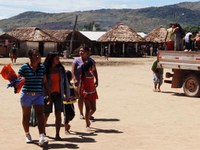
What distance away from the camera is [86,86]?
948cm

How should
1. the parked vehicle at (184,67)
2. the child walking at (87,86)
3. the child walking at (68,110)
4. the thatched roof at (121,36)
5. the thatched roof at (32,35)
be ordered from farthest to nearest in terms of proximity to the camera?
the thatched roof at (121,36), the thatched roof at (32,35), the parked vehicle at (184,67), the child walking at (87,86), the child walking at (68,110)

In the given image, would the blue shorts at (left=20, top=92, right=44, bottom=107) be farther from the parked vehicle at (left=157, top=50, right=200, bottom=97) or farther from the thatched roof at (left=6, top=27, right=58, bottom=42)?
the thatched roof at (left=6, top=27, right=58, bottom=42)

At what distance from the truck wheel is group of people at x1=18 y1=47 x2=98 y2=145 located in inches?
253


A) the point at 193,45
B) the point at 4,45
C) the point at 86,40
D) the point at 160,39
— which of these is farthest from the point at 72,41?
the point at 193,45

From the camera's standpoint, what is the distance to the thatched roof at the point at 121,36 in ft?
184

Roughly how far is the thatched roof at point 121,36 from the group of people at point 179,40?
1520 inches

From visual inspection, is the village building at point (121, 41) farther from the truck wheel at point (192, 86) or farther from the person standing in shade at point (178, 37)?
the truck wheel at point (192, 86)

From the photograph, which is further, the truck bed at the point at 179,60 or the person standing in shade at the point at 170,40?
the person standing in shade at the point at 170,40

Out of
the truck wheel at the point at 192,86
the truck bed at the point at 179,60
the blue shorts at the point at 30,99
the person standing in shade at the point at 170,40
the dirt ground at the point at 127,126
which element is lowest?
the dirt ground at the point at 127,126

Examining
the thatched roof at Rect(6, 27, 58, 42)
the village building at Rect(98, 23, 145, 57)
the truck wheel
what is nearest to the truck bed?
the truck wheel

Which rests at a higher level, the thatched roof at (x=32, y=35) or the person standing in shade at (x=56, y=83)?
the thatched roof at (x=32, y=35)

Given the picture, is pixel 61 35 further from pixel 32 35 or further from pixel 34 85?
pixel 34 85

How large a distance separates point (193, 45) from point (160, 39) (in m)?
44.0

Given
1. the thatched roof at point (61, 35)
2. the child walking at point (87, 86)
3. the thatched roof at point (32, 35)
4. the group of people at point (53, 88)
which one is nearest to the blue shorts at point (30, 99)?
the group of people at point (53, 88)
